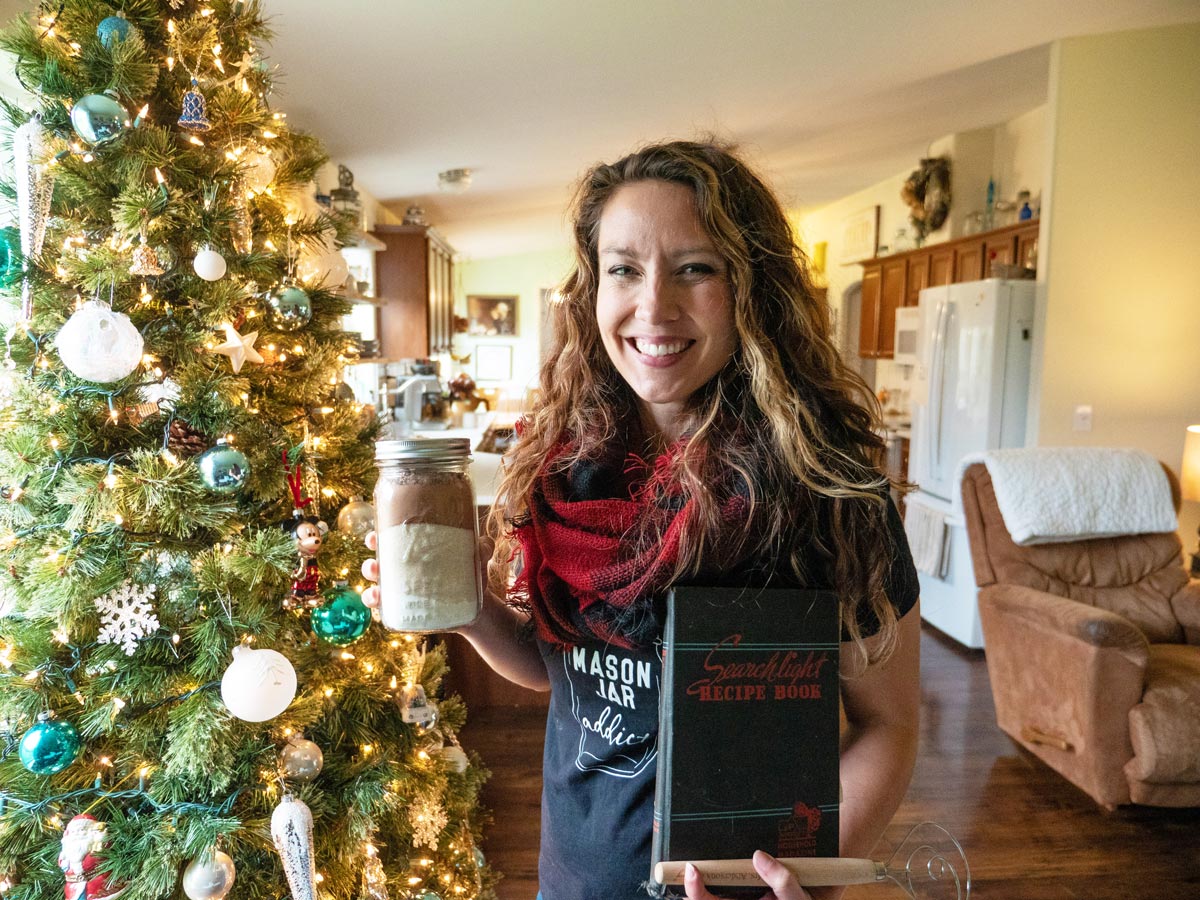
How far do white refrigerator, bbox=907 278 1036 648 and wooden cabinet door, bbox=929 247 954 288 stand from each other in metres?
0.86

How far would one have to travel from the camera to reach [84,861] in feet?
3.54

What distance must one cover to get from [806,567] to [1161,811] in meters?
2.50

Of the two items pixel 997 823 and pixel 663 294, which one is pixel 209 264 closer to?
pixel 663 294

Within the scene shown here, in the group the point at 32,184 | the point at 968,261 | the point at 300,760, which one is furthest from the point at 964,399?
the point at 32,184

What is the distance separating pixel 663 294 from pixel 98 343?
77cm

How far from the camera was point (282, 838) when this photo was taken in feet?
3.63

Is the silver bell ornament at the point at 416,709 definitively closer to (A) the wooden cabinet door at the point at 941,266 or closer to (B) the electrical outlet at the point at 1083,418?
(B) the electrical outlet at the point at 1083,418

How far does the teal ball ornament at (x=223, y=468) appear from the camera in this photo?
42.0 inches

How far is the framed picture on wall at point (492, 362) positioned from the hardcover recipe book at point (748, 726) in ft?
33.9

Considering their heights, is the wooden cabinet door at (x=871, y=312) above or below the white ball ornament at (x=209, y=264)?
above

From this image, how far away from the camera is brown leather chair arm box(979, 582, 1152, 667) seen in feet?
7.34

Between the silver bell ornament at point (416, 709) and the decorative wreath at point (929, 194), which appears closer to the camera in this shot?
the silver bell ornament at point (416, 709)

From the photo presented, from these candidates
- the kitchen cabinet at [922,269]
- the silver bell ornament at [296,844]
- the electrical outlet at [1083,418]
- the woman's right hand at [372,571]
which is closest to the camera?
the woman's right hand at [372,571]

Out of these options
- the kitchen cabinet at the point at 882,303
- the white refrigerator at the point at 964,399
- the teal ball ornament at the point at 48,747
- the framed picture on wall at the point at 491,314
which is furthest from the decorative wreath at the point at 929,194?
the framed picture on wall at the point at 491,314
